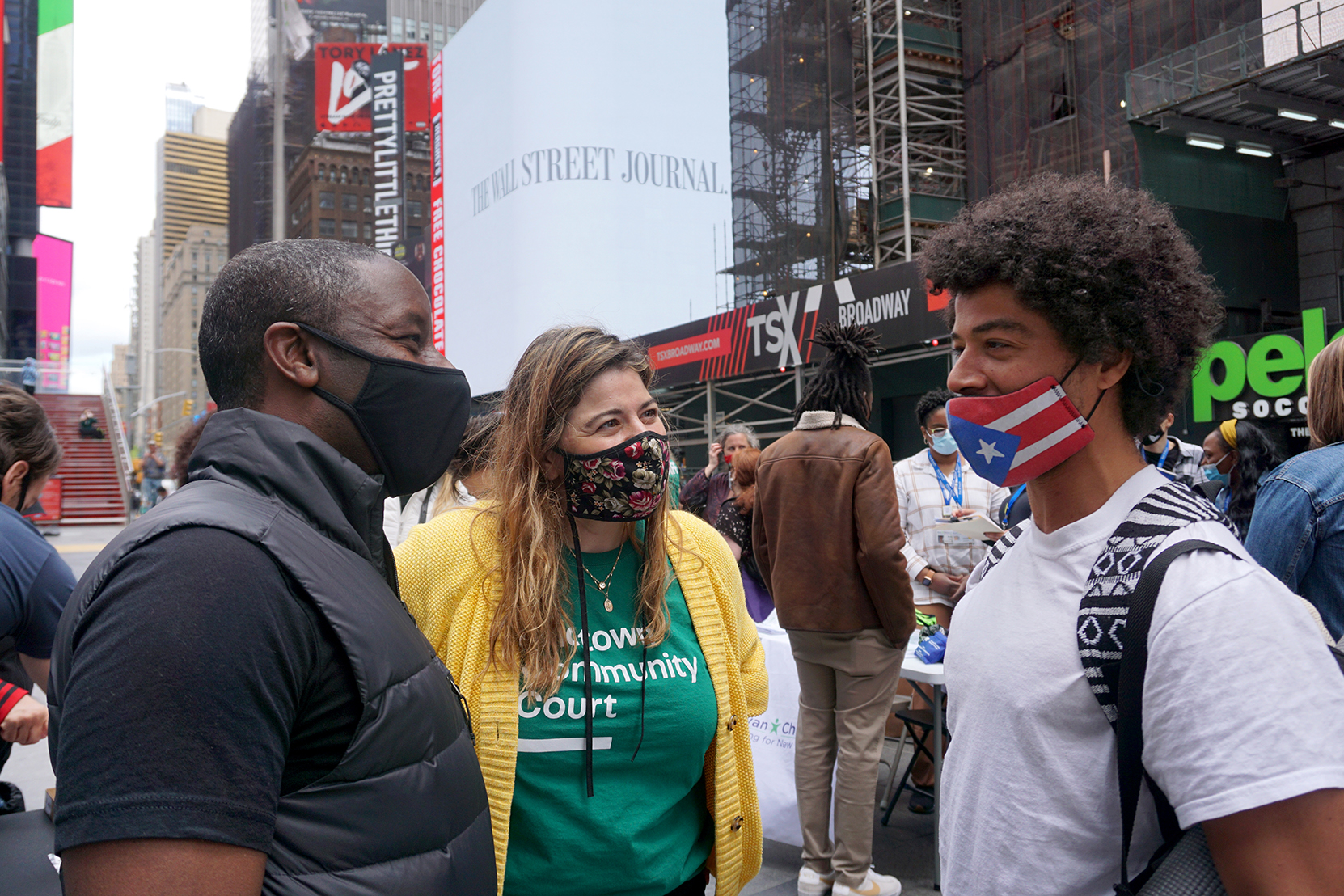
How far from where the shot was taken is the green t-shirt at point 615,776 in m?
1.92

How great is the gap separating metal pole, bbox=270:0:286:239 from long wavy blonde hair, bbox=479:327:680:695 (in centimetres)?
6840

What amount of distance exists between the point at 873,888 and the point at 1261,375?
32.0ft

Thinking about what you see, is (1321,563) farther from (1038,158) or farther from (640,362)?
(1038,158)

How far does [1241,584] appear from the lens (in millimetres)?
1199

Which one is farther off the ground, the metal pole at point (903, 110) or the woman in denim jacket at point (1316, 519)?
the metal pole at point (903, 110)

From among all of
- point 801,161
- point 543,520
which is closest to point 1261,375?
point 543,520

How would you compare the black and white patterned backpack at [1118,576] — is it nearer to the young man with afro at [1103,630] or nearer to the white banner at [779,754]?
the young man with afro at [1103,630]

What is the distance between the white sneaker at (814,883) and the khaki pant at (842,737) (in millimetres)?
26

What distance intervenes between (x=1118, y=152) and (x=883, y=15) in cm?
1058

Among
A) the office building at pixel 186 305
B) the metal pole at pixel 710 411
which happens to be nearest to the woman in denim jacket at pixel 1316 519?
the metal pole at pixel 710 411

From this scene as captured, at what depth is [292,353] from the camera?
1.26 m

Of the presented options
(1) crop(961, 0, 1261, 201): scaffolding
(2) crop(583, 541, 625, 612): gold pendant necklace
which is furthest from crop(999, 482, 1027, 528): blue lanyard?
(1) crop(961, 0, 1261, 201): scaffolding

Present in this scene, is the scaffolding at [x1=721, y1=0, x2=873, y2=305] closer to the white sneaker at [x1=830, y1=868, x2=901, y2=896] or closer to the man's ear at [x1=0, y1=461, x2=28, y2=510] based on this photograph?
the white sneaker at [x1=830, y1=868, x2=901, y2=896]

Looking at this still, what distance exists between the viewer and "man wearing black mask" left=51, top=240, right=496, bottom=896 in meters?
0.89
